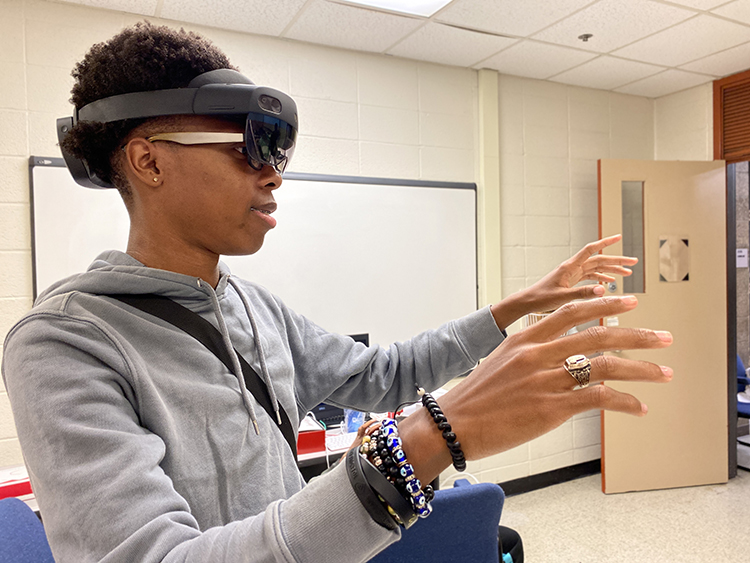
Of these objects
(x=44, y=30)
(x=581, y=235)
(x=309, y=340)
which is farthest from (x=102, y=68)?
(x=581, y=235)

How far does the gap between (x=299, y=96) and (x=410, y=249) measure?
3.76 ft

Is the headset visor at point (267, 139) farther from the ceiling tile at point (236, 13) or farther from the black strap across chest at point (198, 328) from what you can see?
the ceiling tile at point (236, 13)

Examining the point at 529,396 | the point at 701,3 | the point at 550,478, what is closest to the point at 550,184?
the point at 701,3

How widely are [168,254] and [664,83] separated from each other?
4144 millimetres

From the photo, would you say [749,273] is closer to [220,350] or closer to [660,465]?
[660,465]

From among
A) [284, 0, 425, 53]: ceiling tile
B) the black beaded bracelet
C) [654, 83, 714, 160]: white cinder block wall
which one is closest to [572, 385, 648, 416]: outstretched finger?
the black beaded bracelet

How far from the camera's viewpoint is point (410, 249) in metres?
3.22

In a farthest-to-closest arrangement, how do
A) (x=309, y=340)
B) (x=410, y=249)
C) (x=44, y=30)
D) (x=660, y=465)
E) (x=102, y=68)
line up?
(x=660, y=465) < (x=410, y=249) < (x=44, y=30) < (x=309, y=340) < (x=102, y=68)

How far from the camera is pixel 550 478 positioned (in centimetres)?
369

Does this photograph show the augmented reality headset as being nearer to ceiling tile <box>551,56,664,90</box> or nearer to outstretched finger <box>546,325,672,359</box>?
outstretched finger <box>546,325,672,359</box>

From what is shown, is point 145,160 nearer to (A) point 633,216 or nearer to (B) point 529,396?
(B) point 529,396

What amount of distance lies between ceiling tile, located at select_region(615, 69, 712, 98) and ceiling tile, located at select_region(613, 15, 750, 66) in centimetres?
24

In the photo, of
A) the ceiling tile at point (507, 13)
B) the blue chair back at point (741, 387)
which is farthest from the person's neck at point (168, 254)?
the blue chair back at point (741, 387)

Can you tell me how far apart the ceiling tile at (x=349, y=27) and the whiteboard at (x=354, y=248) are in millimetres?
783
